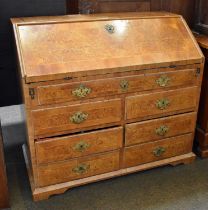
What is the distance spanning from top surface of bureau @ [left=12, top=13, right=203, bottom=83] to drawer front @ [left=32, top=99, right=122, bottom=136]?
188 mm

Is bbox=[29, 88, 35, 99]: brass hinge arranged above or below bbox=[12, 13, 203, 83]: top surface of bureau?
below

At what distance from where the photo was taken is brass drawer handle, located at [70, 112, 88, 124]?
171 cm

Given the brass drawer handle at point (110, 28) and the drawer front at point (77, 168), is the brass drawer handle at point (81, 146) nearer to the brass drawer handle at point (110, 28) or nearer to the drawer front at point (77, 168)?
the drawer front at point (77, 168)

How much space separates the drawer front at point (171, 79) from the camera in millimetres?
1804

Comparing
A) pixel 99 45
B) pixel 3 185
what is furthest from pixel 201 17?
pixel 3 185

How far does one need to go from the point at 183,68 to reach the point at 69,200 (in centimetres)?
106

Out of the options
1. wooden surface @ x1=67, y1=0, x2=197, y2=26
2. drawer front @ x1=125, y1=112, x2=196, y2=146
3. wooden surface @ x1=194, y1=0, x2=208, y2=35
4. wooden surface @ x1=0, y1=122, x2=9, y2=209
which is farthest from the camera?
wooden surface @ x1=194, y1=0, x2=208, y2=35

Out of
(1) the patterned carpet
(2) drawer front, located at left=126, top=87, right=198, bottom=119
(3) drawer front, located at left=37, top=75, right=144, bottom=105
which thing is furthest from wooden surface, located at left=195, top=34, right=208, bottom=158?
Result: (3) drawer front, located at left=37, top=75, right=144, bottom=105

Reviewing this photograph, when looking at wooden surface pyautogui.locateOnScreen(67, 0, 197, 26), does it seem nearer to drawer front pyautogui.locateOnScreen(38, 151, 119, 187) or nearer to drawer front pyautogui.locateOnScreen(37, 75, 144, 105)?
drawer front pyautogui.locateOnScreen(37, 75, 144, 105)

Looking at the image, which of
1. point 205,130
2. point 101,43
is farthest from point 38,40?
point 205,130

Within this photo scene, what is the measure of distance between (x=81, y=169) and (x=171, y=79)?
0.77 metres

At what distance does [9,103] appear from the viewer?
2229 mm

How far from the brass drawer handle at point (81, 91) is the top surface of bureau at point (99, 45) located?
7cm

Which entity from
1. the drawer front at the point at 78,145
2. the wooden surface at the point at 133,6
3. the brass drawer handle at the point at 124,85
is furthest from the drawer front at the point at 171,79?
the wooden surface at the point at 133,6
